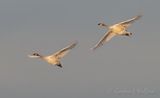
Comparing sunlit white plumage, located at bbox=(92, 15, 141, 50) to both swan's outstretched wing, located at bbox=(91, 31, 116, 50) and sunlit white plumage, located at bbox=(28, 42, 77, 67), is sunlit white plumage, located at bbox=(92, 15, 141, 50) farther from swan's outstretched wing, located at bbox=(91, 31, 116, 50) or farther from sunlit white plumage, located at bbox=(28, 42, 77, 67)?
sunlit white plumage, located at bbox=(28, 42, 77, 67)

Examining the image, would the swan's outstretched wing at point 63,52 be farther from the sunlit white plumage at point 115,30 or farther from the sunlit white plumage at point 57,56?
the sunlit white plumage at point 115,30

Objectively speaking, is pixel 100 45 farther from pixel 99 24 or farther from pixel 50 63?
pixel 50 63

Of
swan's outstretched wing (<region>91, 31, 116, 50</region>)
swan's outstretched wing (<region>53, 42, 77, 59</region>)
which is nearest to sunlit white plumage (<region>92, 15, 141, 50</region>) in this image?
swan's outstretched wing (<region>91, 31, 116, 50</region>)

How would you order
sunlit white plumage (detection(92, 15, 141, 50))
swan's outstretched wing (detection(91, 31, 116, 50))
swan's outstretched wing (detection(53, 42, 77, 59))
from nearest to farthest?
1. swan's outstretched wing (detection(53, 42, 77, 59))
2. sunlit white plumage (detection(92, 15, 141, 50))
3. swan's outstretched wing (detection(91, 31, 116, 50))

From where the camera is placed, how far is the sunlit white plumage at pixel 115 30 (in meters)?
91.6

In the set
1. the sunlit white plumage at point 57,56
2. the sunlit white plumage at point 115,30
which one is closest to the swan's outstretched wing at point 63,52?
the sunlit white plumage at point 57,56

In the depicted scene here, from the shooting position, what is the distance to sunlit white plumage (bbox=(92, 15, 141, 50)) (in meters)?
91.6

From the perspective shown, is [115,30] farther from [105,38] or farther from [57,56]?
[57,56]

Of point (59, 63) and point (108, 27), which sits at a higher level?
point (108, 27)

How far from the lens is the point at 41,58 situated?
88.9 metres

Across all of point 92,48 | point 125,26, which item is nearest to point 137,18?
point 125,26

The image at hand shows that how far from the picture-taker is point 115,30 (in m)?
94.0

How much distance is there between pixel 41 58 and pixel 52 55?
150cm

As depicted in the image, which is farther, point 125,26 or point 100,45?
point 100,45
